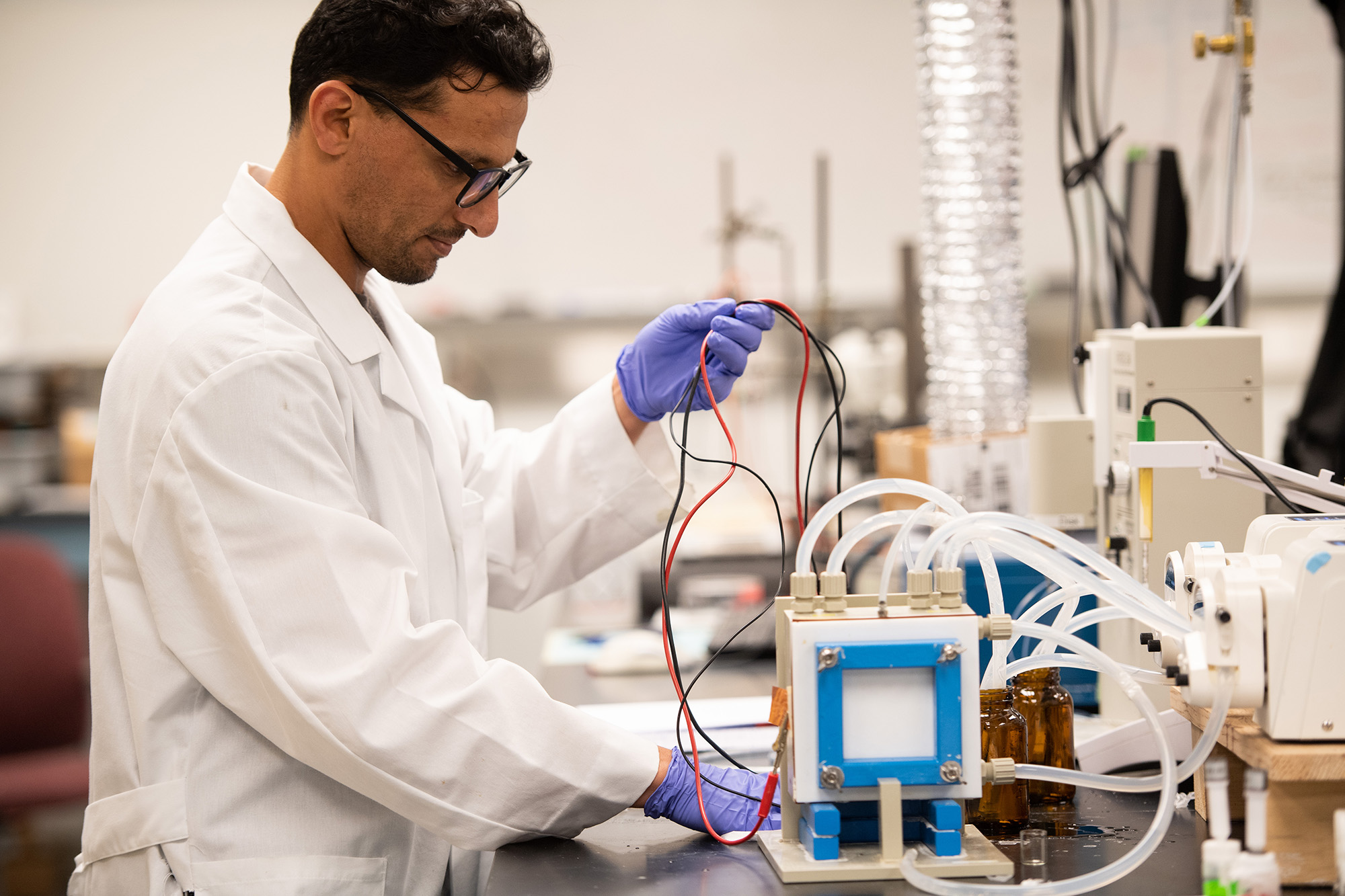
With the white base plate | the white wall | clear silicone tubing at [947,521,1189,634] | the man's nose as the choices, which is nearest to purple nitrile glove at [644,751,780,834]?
the white base plate

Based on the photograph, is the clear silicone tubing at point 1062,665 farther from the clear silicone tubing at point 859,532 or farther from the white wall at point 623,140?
the white wall at point 623,140

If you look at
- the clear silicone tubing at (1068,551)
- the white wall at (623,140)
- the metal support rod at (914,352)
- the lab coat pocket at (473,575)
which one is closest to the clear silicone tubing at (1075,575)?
the clear silicone tubing at (1068,551)

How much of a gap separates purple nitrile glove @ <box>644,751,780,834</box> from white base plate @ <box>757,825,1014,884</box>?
11 centimetres

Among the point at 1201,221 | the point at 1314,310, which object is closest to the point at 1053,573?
the point at 1201,221

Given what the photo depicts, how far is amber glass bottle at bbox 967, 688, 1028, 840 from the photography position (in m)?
1.02

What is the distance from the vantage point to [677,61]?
4090 mm

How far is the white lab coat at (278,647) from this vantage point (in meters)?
1.01

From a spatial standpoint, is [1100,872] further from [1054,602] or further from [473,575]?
[473,575]

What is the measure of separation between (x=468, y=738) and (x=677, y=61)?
348 cm

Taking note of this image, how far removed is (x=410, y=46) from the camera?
117 centimetres

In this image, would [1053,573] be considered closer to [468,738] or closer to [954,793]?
[954,793]

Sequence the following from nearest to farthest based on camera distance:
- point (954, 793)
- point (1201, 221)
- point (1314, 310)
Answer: point (954, 793)
point (1201, 221)
point (1314, 310)

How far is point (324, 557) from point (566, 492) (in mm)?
586

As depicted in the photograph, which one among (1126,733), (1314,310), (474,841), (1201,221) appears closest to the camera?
(474,841)
